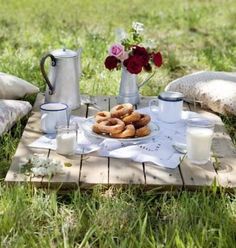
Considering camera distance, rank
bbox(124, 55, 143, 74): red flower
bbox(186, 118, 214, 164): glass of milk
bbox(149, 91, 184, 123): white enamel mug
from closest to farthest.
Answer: bbox(186, 118, 214, 164): glass of milk
bbox(149, 91, 184, 123): white enamel mug
bbox(124, 55, 143, 74): red flower

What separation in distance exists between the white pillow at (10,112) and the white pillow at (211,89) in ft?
3.14

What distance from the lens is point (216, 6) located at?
23.4 ft

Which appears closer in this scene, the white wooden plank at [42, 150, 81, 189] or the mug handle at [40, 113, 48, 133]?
the white wooden plank at [42, 150, 81, 189]

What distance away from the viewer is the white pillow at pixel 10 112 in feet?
10.7

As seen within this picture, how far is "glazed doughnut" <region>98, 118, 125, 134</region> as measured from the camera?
2.91m

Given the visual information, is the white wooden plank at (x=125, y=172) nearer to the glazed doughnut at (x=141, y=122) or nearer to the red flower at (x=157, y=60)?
the glazed doughnut at (x=141, y=122)

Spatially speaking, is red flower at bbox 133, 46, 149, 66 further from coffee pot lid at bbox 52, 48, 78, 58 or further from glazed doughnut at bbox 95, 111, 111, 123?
glazed doughnut at bbox 95, 111, 111, 123

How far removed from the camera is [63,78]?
11.2 ft

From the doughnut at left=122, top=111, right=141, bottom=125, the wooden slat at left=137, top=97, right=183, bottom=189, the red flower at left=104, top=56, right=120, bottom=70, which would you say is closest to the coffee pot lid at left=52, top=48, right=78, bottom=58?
the red flower at left=104, top=56, right=120, bottom=70

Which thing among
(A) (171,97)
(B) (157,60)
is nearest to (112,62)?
(B) (157,60)

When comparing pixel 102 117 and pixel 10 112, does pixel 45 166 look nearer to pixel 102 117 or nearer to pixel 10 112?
pixel 102 117

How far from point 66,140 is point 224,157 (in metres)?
0.72

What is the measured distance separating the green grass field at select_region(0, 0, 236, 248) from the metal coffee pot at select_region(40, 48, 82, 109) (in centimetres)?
28

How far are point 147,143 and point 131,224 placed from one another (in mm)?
649
